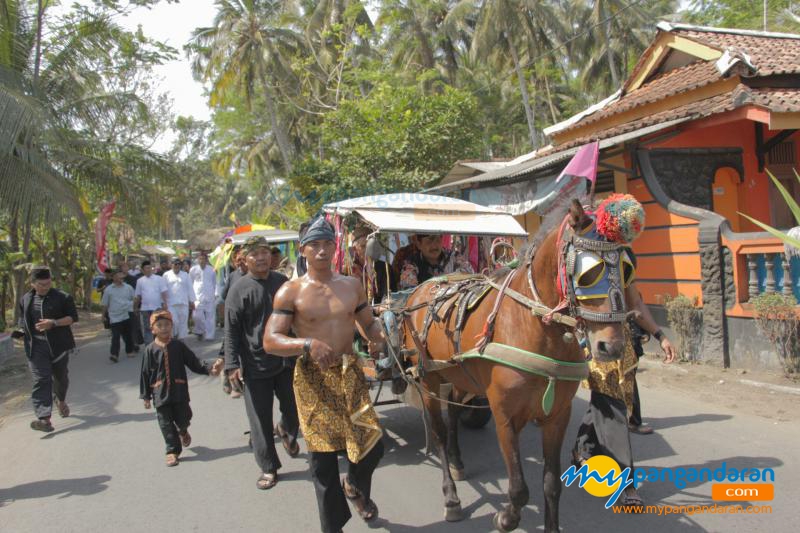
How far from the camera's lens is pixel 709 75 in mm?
9766

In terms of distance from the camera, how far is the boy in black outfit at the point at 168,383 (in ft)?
17.6

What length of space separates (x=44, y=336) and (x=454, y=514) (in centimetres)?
526

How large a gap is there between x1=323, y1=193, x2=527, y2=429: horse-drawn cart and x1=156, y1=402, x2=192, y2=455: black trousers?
1785 mm

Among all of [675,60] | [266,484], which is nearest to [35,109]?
[266,484]

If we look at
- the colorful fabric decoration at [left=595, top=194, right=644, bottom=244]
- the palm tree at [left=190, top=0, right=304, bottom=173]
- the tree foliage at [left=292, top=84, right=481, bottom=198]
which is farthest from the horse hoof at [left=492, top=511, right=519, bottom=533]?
the palm tree at [left=190, top=0, right=304, bottom=173]

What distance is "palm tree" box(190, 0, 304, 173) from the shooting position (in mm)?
25000

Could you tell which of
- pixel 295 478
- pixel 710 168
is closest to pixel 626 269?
pixel 295 478

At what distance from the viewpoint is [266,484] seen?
4.52 metres

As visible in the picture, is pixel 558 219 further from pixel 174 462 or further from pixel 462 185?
pixel 462 185

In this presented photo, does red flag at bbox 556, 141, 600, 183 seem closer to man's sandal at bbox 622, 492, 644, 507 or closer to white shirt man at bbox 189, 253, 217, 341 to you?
man's sandal at bbox 622, 492, 644, 507

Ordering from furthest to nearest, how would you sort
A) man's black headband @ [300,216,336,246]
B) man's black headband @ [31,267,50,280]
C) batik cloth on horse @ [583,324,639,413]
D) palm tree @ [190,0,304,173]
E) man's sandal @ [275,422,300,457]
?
1. palm tree @ [190,0,304,173]
2. man's black headband @ [31,267,50,280]
3. man's sandal @ [275,422,300,457]
4. batik cloth on horse @ [583,324,639,413]
5. man's black headband @ [300,216,336,246]

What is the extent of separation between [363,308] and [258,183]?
3892 centimetres

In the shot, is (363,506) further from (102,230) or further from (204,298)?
(102,230)
